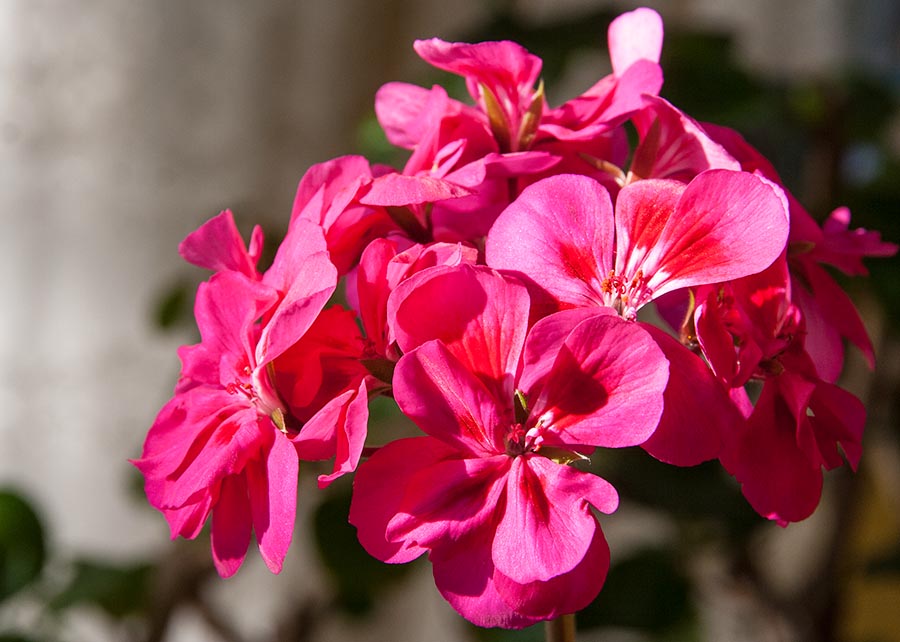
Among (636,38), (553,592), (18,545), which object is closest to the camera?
(553,592)

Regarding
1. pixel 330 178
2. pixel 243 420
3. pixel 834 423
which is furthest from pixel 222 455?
pixel 834 423

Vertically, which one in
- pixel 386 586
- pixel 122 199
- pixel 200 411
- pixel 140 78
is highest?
pixel 200 411

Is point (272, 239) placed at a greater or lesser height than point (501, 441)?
lesser

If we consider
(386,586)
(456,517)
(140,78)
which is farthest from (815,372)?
(140,78)

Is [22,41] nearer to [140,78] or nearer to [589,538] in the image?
[140,78]

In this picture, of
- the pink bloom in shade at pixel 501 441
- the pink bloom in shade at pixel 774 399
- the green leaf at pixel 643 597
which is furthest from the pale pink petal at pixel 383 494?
the green leaf at pixel 643 597

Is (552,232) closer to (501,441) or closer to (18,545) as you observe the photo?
(501,441)

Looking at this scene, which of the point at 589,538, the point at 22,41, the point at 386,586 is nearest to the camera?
the point at 589,538
